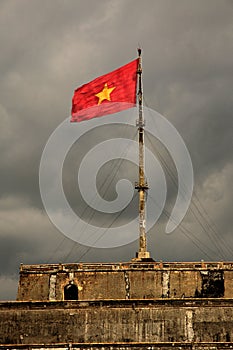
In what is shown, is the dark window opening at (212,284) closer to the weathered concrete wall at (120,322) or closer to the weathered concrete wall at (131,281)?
the weathered concrete wall at (131,281)

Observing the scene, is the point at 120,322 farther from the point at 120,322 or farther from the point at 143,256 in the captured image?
the point at 143,256

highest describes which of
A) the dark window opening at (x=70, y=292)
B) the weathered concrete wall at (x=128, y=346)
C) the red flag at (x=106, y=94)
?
the red flag at (x=106, y=94)

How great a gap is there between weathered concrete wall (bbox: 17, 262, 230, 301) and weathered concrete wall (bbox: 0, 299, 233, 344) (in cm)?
263

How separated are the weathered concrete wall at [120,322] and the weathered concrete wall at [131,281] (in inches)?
103

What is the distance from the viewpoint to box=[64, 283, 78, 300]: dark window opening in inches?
1620

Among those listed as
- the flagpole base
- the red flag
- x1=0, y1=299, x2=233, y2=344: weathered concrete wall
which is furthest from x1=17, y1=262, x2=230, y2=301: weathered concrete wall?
the red flag

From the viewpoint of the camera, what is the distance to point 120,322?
3753 centimetres

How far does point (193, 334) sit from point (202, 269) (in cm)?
506

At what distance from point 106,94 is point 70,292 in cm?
1189

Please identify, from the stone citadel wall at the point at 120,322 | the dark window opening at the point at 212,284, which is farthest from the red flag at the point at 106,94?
the stone citadel wall at the point at 120,322

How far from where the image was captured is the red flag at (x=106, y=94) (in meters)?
41.2

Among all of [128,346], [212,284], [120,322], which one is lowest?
[128,346]

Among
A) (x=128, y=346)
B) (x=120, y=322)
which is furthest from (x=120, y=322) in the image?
(x=128, y=346)

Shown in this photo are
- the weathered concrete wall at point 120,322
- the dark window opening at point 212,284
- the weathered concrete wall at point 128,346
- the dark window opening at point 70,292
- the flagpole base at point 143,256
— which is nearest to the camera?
the weathered concrete wall at point 128,346
